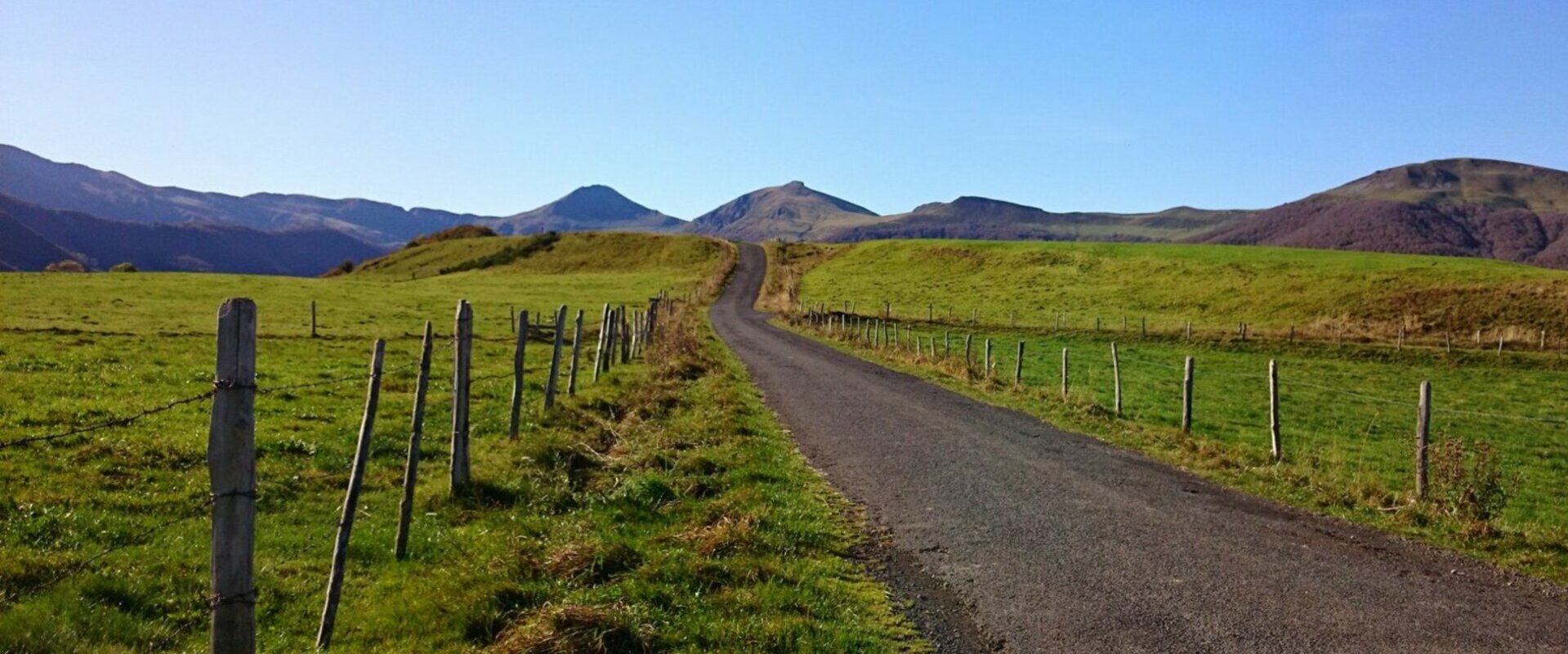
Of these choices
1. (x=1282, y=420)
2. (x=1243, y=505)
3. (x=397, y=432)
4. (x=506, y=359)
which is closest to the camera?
(x=1243, y=505)

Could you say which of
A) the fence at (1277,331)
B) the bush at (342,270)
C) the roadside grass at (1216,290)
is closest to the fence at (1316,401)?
the fence at (1277,331)

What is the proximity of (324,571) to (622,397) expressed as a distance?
12294 millimetres

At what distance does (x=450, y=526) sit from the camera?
10.1 metres

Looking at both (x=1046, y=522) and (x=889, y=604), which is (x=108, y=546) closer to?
(x=889, y=604)

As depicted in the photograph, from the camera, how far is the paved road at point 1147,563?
7469 millimetres

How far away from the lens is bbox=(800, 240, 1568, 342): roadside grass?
52250 mm

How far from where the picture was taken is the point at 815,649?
6.84 meters

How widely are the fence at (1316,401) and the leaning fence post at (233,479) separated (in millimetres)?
13357

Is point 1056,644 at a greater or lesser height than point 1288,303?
lesser

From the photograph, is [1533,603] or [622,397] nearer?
[1533,603]

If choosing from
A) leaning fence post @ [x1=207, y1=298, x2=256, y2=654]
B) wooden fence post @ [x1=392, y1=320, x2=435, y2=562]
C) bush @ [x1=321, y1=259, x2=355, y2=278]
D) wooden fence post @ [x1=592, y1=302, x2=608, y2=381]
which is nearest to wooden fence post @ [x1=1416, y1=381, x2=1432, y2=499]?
wooden fence post @ [x1=392, y1=320, x2=435, y2=562]

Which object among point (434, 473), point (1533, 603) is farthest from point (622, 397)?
point (1533, 603)

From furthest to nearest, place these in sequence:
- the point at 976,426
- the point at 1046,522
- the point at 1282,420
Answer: the point at 1282,420, the point at 976,426, the point at 1046,522

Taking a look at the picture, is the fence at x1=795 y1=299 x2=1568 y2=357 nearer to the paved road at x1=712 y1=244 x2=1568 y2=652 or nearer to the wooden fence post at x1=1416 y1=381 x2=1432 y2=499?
the wooden fence post at x1=1416 y1=381 x2=1432 y2=499
